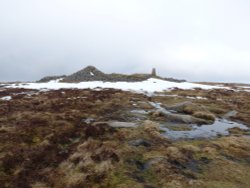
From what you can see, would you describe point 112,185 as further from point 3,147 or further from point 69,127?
point 69,127

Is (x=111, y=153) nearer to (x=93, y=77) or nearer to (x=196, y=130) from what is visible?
(x=196, y=130)

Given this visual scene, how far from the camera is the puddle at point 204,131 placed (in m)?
24.0

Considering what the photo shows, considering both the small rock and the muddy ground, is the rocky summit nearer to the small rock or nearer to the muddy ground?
the muddy ground

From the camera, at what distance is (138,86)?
5981 cm

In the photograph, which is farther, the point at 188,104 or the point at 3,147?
the point at 188,104

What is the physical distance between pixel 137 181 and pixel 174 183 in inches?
71.7

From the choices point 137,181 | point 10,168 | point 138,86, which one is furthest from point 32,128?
point 138,86

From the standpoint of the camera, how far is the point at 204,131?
26.1m

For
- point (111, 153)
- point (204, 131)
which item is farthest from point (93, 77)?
point (111, 153)

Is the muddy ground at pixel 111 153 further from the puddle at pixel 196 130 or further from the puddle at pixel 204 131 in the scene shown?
the puddle at pixel 204 131

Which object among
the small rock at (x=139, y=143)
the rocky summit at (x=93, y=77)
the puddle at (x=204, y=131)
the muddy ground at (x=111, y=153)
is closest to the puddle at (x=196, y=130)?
the puddle at (x=204, y=131)

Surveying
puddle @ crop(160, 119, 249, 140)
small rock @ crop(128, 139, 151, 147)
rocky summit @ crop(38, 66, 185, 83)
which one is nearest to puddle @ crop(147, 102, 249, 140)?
puddle @ crop(160, 119, 249, 140)

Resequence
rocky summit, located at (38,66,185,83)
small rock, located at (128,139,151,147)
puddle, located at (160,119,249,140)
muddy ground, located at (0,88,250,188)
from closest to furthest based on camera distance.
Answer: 1. muddy ground, located at (0,88,250,188)
2. small rock, located at (128,139,151,147)
3. puddle, located at (160,119,249,140)
4. rocky summit, located at (38,66,185,83)

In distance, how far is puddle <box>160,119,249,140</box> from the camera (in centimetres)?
2397
